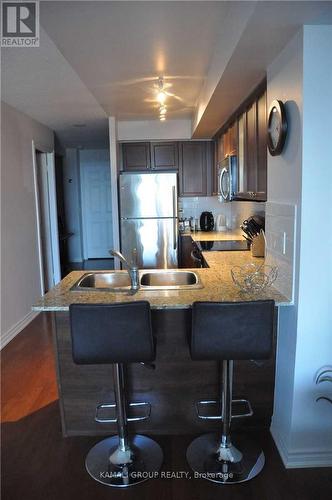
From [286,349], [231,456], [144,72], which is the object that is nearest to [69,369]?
[231,456]

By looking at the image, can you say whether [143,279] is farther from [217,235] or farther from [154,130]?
[154,130]

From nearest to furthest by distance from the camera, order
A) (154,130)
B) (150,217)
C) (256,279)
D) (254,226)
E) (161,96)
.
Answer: (256,279)
(254,226)
(161,96)
(150,217)
(154,130)

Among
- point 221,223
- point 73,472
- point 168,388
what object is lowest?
point 73,472

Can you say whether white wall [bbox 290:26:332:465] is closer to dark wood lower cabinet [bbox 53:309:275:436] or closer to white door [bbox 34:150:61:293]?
dark wood lower cabinet [bbox 53:309:275:436]

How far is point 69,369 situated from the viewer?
6.84 ft

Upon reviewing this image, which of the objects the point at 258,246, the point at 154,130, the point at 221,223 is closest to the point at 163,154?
the point at 154,130

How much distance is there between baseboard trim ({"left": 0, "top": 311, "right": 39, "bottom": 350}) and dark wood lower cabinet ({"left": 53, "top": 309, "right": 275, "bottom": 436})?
64.7 inches

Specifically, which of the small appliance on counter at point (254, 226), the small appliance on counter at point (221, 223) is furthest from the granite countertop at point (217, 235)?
the small appliance on counter at point (254, 226)

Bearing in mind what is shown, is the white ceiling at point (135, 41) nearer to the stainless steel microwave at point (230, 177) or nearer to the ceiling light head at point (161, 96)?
the ceiling light head at point (161, 96)

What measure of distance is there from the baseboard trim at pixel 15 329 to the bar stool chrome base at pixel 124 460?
184cm

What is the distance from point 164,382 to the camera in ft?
6.93

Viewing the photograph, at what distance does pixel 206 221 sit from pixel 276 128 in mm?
3099

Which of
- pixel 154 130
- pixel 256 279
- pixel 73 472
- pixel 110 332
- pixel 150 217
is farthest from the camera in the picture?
pixel 154 130

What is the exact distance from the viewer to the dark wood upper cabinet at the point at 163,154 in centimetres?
493
